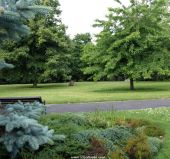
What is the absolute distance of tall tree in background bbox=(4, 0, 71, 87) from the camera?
39156 millimetres

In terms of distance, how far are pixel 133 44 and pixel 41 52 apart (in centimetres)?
1349

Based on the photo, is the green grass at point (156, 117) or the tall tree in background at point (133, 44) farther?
the tall tree in background at point (133, 44)

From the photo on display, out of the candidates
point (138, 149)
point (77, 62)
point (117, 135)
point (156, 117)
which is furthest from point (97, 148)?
point (77, 62)

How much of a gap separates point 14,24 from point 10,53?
33.7 metres

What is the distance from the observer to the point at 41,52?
135ft

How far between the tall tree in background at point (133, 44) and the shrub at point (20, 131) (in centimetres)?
2347

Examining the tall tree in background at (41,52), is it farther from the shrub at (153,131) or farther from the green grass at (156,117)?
the shrub at (153,131)

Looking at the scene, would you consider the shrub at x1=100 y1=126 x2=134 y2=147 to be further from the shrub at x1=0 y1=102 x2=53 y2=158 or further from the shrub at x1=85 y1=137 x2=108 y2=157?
A: the shrub at x1=0 y1=102 x2=53 y2=158

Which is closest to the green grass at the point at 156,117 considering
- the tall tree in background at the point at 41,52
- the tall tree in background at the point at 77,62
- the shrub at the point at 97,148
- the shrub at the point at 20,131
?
the shrub at the point at 97,148

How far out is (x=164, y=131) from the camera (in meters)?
10.9

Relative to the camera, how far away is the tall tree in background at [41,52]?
39.2 m

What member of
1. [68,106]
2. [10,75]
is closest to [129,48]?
[68,106]

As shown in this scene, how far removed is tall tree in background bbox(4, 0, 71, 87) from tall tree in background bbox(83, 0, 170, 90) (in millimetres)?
7713

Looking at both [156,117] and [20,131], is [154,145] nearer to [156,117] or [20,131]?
[20,131]
